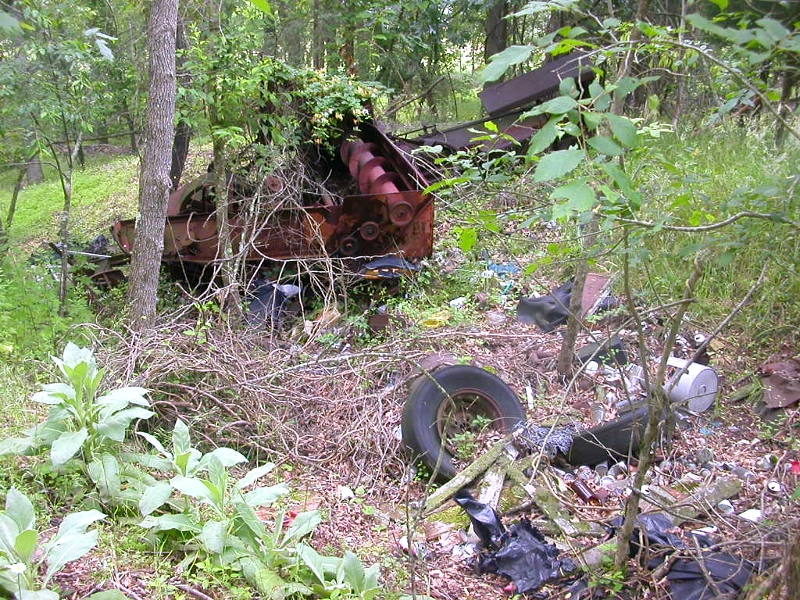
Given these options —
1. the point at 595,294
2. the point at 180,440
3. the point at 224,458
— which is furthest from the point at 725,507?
the point at 180,440

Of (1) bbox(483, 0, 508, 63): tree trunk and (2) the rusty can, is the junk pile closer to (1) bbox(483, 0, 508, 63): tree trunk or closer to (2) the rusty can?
(2) the rusty can

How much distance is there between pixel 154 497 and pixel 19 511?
0.50 metres

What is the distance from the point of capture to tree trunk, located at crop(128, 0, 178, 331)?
4660 millimetres

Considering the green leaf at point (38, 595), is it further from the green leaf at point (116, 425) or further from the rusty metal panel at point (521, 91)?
the rusty metal panel at point (521, 91)

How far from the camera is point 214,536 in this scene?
2473 mm

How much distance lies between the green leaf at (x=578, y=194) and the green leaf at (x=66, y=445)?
233 cm

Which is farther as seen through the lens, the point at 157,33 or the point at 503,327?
the point at 503,327

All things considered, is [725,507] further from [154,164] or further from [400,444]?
[154,164]

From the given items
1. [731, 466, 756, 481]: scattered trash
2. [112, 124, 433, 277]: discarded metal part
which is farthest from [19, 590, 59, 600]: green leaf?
[112, 124, 433, 277]: discarded metal part

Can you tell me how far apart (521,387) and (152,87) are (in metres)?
3.72

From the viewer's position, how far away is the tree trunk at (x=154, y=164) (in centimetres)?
466

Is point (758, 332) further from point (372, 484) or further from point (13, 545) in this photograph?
point (13, 545)

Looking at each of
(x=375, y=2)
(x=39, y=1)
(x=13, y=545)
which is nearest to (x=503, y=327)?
(x=13, y=545)

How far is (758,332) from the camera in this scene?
498 centimetres
